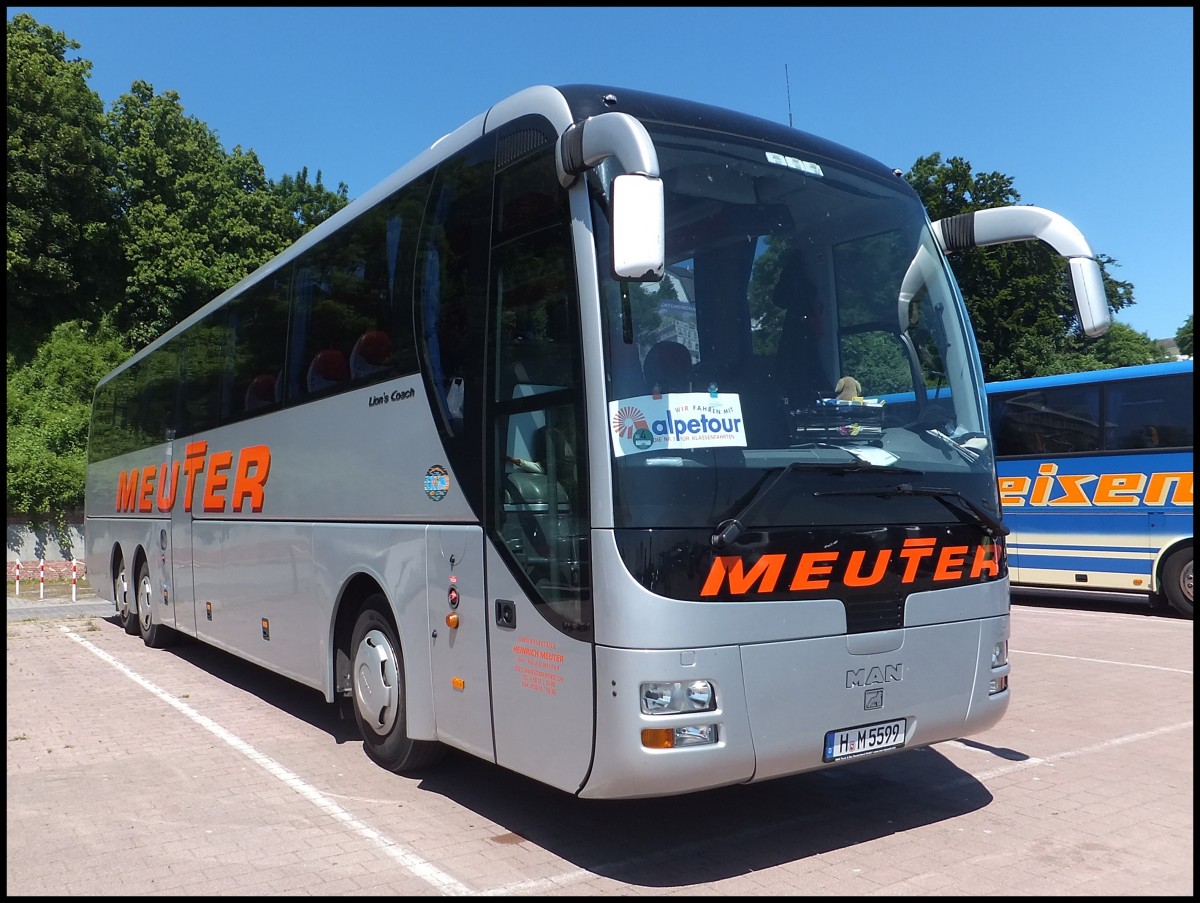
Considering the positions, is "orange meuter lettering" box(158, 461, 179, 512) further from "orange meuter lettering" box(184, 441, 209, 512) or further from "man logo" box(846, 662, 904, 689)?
"man logo" box(846, 662, 904, 689)

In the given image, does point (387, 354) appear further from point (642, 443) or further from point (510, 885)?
point (510, 885)

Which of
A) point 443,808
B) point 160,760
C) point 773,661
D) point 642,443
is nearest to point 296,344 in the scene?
point 160,760

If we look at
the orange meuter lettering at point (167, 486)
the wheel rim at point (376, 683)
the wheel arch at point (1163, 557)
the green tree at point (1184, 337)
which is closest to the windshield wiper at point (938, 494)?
the wheel rim at point (376, 683)

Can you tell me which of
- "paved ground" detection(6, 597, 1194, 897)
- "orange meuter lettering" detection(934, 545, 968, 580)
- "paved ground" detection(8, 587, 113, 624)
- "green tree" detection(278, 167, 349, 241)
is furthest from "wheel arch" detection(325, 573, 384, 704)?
"green tree" detection(278, 167, 349, 241)

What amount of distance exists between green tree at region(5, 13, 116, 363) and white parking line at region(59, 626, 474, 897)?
30.4m

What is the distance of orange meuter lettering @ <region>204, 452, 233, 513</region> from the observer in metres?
9.90

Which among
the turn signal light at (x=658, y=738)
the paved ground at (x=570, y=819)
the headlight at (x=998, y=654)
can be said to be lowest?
the paved ground at (x=570, y=819)

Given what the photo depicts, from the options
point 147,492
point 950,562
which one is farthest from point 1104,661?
point 147,492

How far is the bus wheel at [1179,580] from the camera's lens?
14117mm

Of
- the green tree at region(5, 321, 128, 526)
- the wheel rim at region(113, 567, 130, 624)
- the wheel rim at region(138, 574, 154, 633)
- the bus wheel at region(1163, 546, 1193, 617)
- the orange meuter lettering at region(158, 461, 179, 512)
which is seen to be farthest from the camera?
the green tree at region(5, 321, 128, 526)

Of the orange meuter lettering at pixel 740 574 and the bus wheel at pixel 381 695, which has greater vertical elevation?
the orange meuter lettering at pixel 740 574

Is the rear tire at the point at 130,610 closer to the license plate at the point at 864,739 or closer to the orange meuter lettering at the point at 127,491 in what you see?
the orange meuter lettering at the point at 127,491

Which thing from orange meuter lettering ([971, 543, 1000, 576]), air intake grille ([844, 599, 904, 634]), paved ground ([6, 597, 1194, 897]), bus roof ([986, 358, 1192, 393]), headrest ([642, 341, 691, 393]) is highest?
bus roof ([986, 358, 1192, 393])

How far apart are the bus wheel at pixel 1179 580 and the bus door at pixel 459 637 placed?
1192 centimetres
